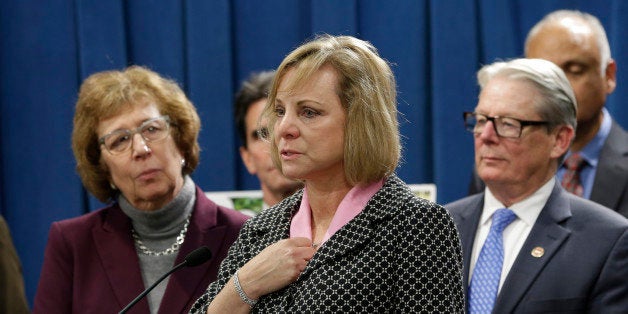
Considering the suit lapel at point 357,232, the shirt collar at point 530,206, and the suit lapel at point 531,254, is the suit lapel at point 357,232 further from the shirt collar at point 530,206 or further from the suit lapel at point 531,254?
the shirt collar at point 530,206

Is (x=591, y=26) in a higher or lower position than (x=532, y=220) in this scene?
higher

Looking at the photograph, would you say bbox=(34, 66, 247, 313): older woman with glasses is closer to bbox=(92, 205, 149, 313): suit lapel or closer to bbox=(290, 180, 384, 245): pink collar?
bbox=(92, 205, 149, 313): suit lapel

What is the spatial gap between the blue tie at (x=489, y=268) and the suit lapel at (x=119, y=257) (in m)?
0.94

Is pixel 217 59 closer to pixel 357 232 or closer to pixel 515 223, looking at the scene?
pixel 515 223

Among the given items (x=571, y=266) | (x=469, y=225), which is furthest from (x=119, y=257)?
(x=571, y=266)

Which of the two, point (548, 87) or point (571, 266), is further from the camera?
point (548, 87)

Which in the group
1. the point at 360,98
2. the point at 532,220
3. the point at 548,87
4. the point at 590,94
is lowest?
the point at 532,220

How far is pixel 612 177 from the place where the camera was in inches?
133

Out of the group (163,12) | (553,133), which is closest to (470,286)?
(553,133)

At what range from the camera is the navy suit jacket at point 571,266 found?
8.40ft

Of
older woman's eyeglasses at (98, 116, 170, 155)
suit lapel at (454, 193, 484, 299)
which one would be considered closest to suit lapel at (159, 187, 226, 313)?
older woman's eyeglasses at (98, 116, 170, 155)

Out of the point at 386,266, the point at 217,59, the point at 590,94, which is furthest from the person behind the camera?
the point at 217,59

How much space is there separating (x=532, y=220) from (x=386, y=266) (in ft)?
3.75

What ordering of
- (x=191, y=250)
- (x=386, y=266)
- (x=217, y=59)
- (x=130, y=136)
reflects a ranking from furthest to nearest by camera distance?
(x=217, y=59)
(x=130, y=136)
(x=191, y=250)
(x=386, y=266)
